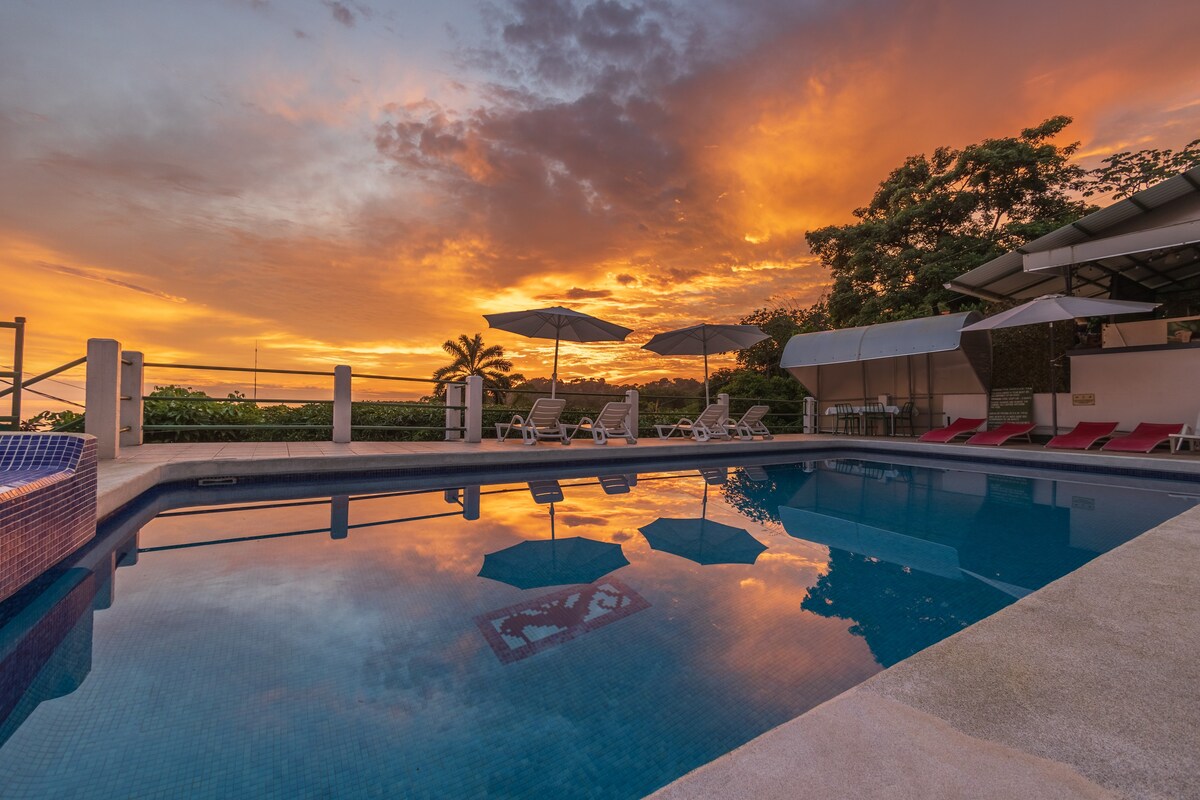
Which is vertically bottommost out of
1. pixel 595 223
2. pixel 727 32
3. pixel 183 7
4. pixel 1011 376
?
pixel 1011 376

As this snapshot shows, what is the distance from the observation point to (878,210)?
17.5 metres

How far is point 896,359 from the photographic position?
1288cm

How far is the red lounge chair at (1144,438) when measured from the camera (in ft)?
25.7

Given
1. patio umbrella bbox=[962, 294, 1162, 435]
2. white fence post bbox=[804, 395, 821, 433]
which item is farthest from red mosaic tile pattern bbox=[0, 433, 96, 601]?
white fence post bbox=[804, 395, 821, 433]

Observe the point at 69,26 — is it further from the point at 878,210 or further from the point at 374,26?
the point at 878,210

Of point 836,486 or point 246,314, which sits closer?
point 836,486

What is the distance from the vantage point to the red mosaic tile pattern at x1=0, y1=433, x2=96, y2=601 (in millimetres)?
2318

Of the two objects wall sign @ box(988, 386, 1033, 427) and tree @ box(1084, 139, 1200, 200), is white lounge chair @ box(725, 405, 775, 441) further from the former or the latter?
tree @ box(1084, 139, 1200, 200)

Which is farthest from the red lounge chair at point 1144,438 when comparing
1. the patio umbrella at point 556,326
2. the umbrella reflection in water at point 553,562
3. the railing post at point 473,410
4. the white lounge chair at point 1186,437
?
the railing post at point 473,410

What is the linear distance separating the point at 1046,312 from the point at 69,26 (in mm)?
14199

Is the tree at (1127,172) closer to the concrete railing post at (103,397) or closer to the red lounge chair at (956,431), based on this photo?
the red lounge chair at (956,431)

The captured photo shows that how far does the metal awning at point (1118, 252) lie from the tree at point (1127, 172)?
5188mm

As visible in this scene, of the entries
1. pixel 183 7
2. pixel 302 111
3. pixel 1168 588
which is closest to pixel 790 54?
pixel 302 111

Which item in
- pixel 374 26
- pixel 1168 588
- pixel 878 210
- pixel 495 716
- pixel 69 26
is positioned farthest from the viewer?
pixel 878 210
